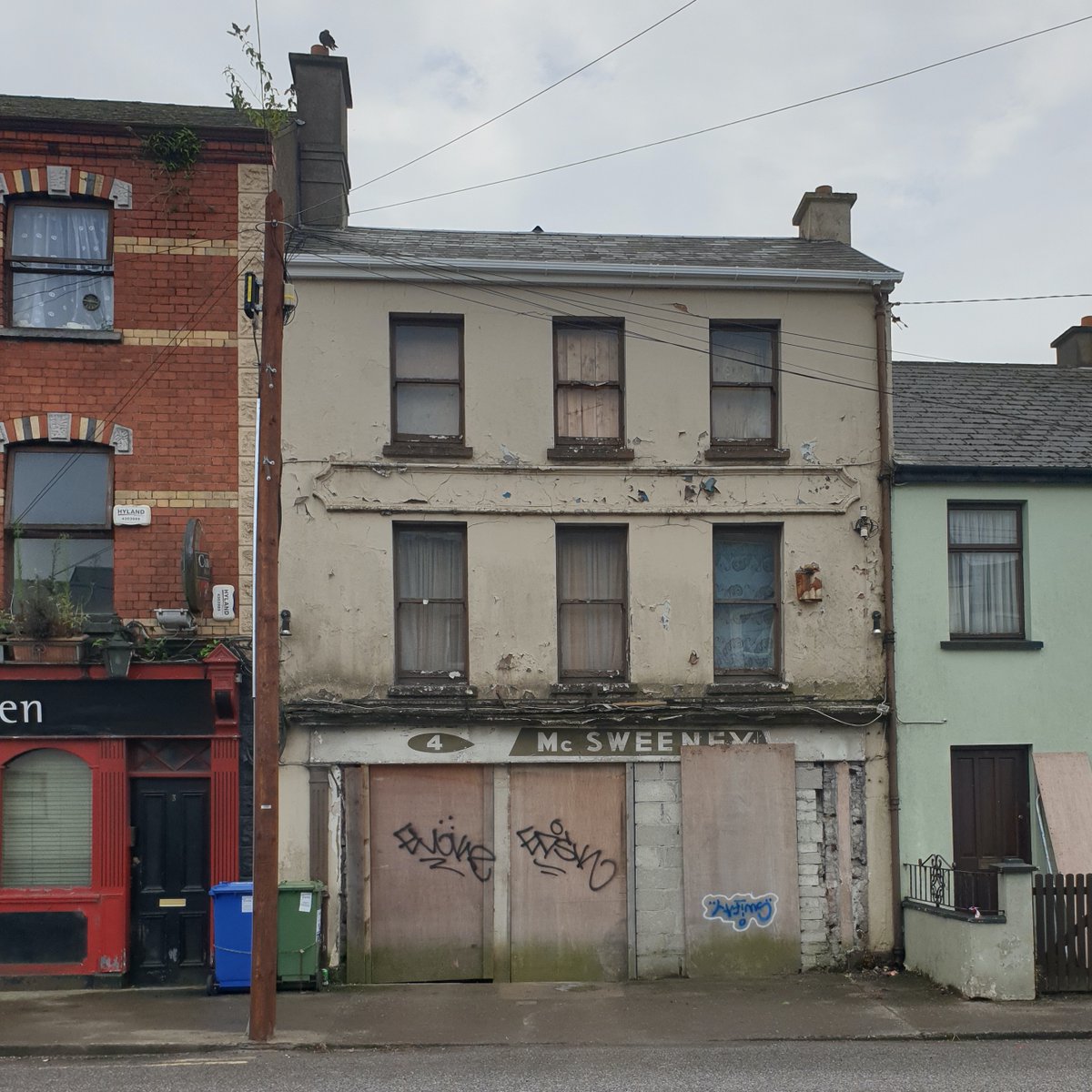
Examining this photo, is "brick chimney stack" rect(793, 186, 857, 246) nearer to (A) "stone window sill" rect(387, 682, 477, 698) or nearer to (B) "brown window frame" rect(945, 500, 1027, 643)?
(B) "brown window frame" rect(945, 500, 1027, 643)

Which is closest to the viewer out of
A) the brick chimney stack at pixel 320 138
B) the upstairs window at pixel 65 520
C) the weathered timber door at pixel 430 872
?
the upstairs window at pixel 65 520

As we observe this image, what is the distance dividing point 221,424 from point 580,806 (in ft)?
19.4

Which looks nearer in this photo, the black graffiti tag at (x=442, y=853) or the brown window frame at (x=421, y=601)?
the black graffiti tag at (x=442, y=853)

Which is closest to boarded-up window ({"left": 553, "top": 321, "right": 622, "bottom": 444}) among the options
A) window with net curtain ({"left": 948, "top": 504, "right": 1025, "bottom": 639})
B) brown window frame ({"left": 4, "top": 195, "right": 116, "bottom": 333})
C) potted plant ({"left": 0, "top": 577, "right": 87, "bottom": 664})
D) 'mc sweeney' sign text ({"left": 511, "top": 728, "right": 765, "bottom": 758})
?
'mc sweeney' sign text ({"left": 511, "top": 728, "right": 765, "bottom": 758})

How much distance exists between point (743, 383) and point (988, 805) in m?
5.75

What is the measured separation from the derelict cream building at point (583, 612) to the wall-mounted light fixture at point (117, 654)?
170 cm

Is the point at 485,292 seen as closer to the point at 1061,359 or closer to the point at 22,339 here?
the point at 22,339

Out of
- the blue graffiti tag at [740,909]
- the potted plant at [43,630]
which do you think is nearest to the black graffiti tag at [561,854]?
the blue graffiti tag at [740,909]

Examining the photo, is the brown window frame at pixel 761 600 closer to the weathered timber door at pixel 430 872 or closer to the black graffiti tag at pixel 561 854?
the black graffiti tag at pixel 561 854

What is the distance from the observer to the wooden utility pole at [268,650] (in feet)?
35.2

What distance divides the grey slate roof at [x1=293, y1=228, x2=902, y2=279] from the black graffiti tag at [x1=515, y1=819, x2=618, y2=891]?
653cm

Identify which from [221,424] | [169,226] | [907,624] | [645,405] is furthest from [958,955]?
[169,226]

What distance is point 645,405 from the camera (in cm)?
1453

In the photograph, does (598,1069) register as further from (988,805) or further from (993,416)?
(993,416)
